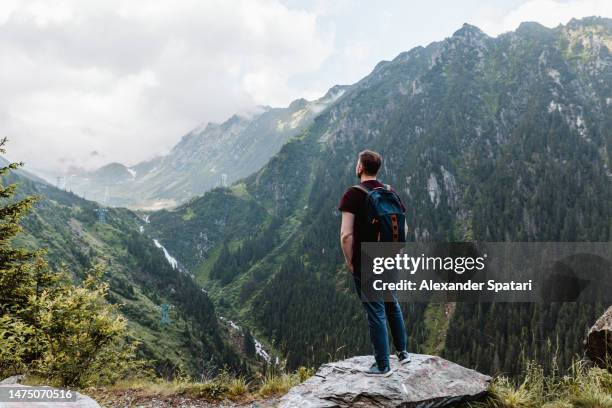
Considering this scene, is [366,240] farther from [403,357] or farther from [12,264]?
[12,264]

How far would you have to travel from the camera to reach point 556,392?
6281 millimetres

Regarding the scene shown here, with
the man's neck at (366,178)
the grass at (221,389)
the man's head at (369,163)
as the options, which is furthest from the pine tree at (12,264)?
the man's head at (369,163)

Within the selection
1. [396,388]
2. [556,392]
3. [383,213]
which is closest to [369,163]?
[383,213]

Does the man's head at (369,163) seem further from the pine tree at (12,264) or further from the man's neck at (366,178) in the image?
the pine tree at (12,264)

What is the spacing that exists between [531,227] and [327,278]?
93.6 metres

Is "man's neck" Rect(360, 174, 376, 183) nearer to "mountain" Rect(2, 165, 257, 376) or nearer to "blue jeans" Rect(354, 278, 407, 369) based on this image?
"blue jeans" Rect(354, 278, 407, 369)

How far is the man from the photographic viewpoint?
20.7 ft

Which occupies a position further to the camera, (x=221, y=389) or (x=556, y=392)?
(x=221, y=389)

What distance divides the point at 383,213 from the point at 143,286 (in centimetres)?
14682

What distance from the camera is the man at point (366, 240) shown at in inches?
249

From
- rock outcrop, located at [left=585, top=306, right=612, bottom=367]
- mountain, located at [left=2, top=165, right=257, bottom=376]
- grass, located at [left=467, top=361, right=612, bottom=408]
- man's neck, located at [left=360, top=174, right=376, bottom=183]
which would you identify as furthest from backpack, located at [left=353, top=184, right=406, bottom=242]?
mountain, located at [left=2, top=165, right=257, bottom=376]

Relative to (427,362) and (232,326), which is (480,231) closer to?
(232,326)

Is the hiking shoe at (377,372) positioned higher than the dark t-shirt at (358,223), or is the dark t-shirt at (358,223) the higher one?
the dark t-shirt at (358,223)

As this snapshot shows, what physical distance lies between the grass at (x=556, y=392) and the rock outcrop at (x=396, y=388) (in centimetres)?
22
